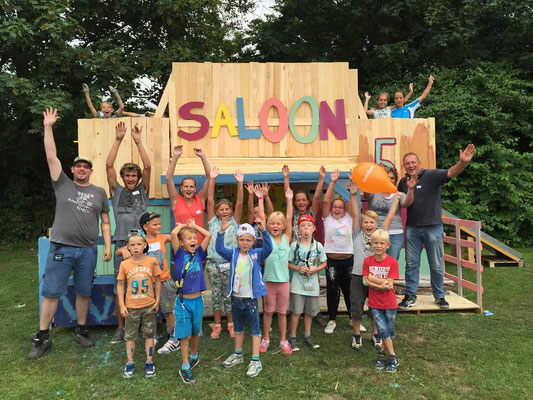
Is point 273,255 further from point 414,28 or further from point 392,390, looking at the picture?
point 414,28

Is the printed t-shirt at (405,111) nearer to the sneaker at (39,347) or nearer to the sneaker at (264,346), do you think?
the sneaker at (264,346)

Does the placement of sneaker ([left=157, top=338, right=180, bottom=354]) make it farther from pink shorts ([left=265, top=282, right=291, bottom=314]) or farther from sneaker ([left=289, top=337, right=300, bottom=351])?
sneaker ([left=289, top=337, right=300, bottom=351])

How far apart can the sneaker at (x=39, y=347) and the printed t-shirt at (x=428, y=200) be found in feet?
15.4

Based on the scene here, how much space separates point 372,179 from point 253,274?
1845 millimetres

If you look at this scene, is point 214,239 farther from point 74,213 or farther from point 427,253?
point 427,253

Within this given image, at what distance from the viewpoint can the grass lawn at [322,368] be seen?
3.30 metres

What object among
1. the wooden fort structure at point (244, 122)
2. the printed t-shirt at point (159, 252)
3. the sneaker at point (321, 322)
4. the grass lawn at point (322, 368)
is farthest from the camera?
the wooden fort structure at point (244, 122)

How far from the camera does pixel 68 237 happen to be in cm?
420

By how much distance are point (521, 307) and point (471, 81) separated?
9115 mm

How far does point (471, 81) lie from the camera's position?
12.3 metres

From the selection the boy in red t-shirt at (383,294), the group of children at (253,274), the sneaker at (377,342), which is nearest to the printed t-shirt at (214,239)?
the group of children at (253,274)

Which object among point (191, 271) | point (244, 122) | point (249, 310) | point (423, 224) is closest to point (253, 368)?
point (249, 310)

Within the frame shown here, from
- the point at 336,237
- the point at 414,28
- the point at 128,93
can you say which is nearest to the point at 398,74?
the point at 414,28

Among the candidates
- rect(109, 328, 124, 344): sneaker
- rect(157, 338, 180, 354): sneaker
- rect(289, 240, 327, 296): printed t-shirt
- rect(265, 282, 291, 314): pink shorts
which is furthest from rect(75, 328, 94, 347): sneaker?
rect(289, 240, 327, 296): printed t-shirt
